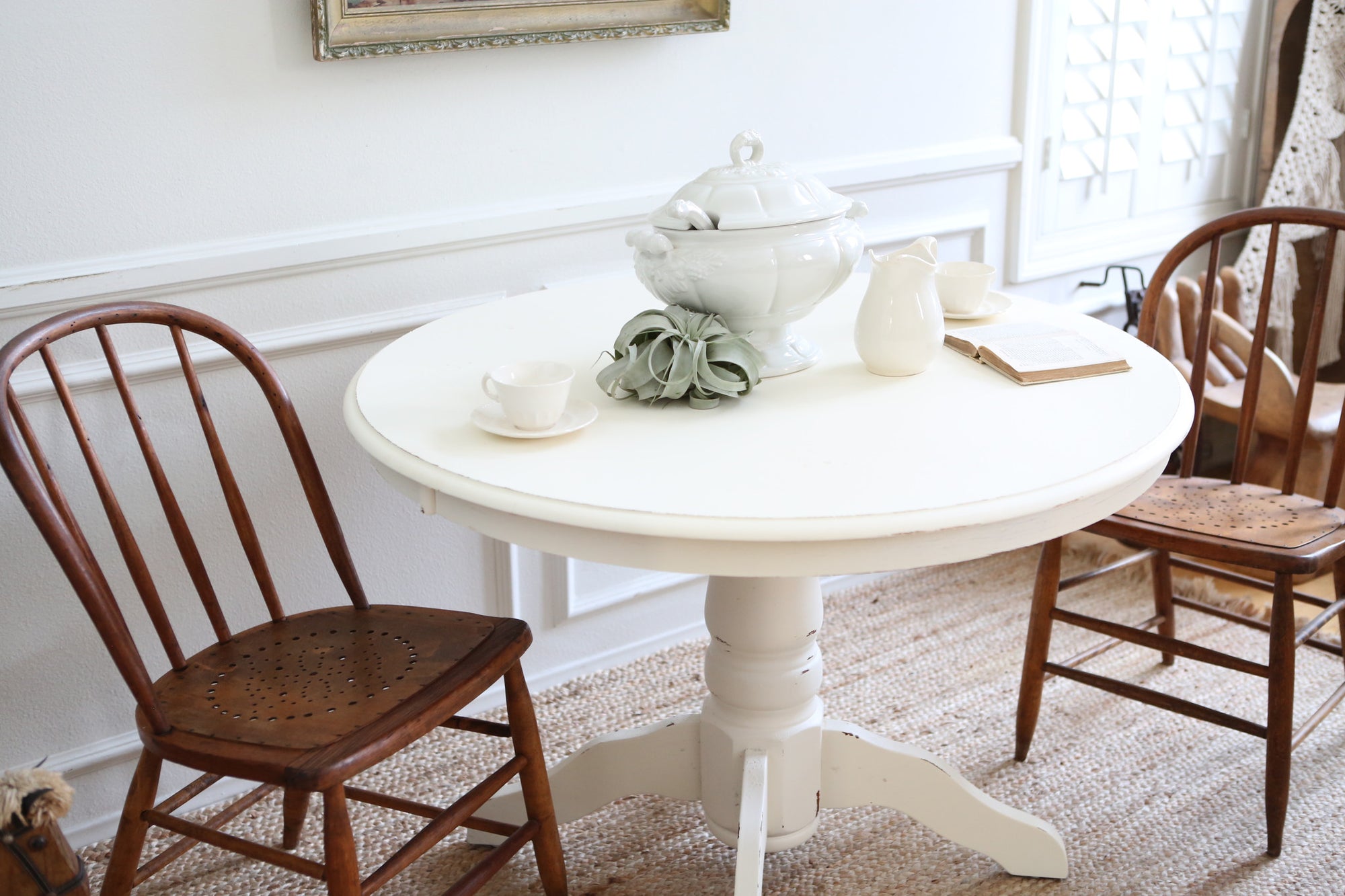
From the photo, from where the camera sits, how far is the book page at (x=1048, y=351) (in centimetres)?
143

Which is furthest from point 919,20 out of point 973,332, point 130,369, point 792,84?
point 130,369

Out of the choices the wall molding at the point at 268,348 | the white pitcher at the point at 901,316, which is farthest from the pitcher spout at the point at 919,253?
the wall molding at the point at 268,348

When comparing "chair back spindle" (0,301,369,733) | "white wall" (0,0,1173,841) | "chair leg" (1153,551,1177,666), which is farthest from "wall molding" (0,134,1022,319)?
"chair leg" (1153,551,1177,666)

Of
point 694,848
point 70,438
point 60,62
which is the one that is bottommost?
point 694,848

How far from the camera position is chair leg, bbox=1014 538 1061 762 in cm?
186

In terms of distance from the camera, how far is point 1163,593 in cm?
213

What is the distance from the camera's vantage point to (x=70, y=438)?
1634 millimetres

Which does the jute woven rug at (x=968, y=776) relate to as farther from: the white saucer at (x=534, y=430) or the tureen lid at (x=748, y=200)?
the tureen lid at (x=748, y=200)

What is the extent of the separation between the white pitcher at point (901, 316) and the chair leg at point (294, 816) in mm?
1028

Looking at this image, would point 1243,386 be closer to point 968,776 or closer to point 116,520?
point 968,776

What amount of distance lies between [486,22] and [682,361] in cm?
80

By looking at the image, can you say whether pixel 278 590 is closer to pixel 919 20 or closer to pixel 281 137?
pixel 281 137

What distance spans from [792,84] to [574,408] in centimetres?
110

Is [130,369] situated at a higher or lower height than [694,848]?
higher
